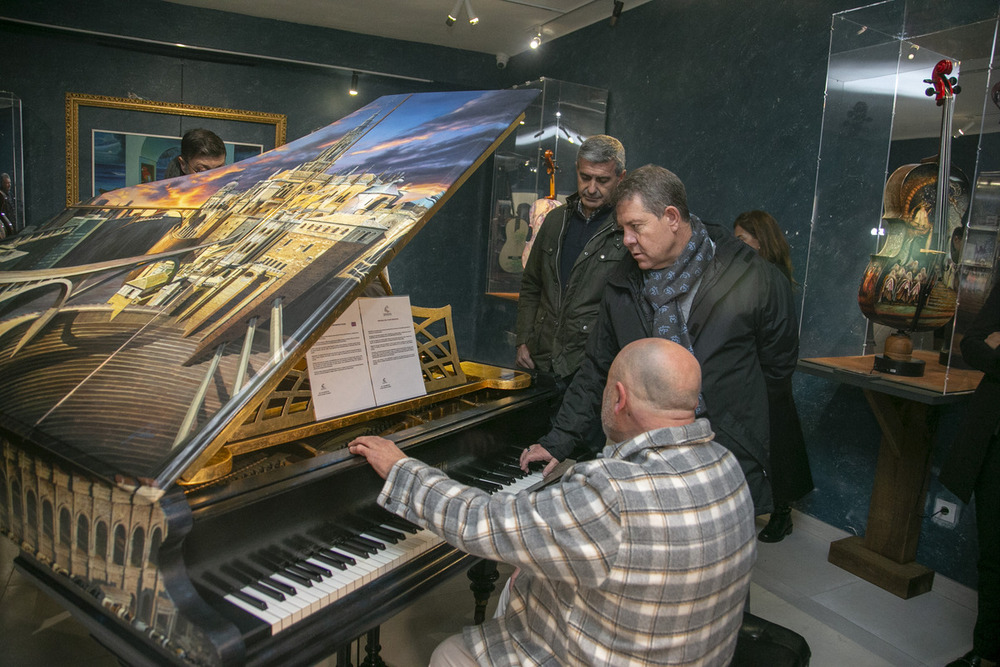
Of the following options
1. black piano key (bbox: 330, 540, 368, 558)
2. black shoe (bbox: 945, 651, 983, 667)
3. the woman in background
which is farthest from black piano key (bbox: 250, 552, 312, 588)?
the woman in background

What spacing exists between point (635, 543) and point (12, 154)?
553 cm

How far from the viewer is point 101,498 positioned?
3.77 feet

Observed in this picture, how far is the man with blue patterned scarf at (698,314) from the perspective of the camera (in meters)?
1.94

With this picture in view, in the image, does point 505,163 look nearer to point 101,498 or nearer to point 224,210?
point 224,210

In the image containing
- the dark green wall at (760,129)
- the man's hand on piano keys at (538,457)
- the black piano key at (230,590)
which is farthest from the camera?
the dark green wall at (760,129)

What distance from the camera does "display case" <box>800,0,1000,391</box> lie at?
249 cm

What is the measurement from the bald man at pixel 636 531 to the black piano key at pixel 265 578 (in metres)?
0.26

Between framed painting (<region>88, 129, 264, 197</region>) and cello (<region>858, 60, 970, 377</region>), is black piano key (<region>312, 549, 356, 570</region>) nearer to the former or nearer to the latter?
cello (<region>858, 60, 970, 377</region>)

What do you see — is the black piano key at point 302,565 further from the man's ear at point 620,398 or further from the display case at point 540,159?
the display case at point 540,159

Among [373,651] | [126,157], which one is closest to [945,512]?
[373,651]

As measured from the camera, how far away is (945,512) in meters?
2.96

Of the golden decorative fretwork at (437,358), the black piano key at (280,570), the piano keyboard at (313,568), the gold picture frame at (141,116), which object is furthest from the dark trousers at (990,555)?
the gold picture frame at (141,116)

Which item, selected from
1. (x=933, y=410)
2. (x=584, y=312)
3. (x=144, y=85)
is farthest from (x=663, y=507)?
(x=144, y=85)

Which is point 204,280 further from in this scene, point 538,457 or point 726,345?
point 726,345
